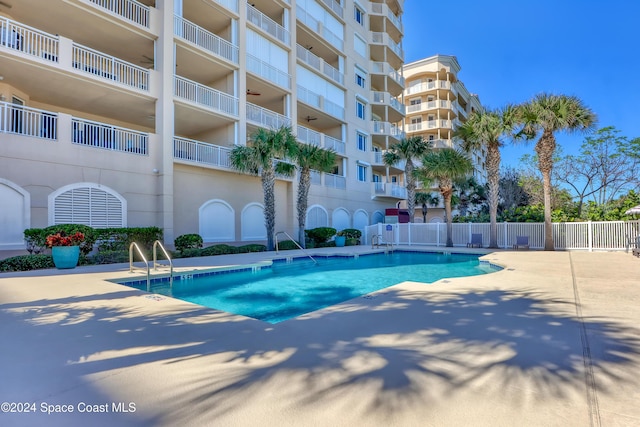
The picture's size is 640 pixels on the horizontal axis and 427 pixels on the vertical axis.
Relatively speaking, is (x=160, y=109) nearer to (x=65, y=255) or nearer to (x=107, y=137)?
(x=107, y=137)

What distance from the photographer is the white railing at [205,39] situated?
15258 millimetres

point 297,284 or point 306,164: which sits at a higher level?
point 306,164

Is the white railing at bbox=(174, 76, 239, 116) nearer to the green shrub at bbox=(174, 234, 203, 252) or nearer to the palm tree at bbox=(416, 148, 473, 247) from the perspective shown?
the green shrub at bbox=(174, 234, 203, 252)

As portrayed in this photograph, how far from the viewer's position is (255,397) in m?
2.51

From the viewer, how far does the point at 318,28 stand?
928 inches

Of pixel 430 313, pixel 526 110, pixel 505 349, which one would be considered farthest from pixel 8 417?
pixel 526 110

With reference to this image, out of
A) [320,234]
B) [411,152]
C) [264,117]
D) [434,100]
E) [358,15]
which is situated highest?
[358,15]

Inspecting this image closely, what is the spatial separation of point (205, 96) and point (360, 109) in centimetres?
1493

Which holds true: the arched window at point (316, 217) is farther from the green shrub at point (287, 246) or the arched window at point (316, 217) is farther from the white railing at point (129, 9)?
the white railing at point (129, 9)

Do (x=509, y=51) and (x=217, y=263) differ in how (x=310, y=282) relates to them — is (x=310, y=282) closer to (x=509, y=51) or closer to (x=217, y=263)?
(x=217, y=263)

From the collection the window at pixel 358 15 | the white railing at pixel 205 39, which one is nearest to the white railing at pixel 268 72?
the white railing at pixel 205 39

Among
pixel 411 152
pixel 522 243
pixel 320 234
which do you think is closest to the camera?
pixel 522 243

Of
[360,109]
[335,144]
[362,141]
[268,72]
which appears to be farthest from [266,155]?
[360,109]

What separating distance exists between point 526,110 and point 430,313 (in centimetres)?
1507
